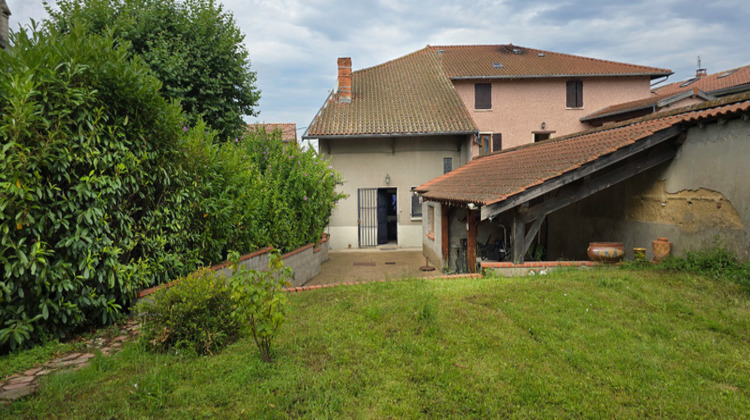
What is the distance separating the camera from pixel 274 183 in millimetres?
9555

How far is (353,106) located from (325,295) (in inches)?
524

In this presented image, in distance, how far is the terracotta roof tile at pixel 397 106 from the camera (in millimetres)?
16391

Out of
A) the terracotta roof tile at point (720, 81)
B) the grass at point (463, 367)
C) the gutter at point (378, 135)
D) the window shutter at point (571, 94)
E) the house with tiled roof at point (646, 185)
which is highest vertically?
the terracotta roof tile at point (720, 81)

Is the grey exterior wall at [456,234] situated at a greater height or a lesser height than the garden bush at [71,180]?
lesser

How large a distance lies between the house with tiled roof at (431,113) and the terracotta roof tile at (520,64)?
54 millimetres

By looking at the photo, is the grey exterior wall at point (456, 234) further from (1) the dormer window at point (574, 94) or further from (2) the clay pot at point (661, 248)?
(1) the dormer window at point (574, 94)

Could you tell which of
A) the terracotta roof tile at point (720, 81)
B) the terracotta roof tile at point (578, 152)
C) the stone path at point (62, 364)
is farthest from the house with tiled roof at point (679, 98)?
the stone path at point (62, 364)

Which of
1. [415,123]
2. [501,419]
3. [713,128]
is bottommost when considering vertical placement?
[501,419]

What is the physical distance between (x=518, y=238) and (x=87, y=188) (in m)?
6.37

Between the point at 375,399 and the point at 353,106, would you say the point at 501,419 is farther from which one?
the point at 353,106

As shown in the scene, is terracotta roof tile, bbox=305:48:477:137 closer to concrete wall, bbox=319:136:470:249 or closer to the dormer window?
concrete wall, bbox=319:136:470:249

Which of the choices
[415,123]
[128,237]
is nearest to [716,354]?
[128,237]

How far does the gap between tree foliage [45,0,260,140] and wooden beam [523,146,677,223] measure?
33.1ft

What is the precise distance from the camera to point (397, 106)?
722 inches
